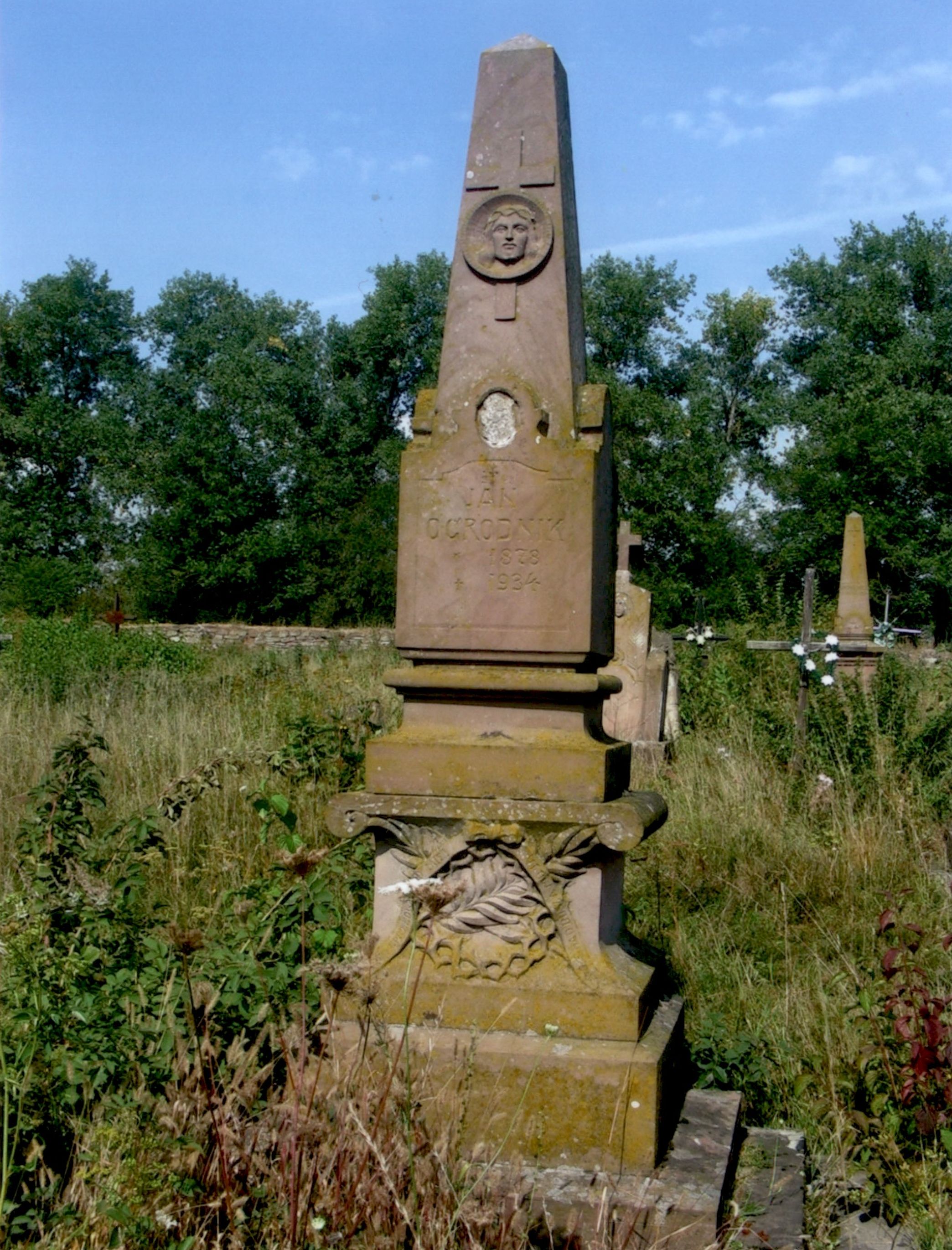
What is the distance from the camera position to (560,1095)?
3082 mm

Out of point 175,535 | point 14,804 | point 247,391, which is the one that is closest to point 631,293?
point 247,391

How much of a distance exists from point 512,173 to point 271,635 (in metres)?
18.4

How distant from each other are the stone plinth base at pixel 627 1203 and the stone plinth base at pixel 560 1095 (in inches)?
2.0

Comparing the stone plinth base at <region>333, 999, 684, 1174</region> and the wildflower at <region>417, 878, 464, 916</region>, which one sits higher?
the wildflower at <region>417, 878, 464, 916</region>

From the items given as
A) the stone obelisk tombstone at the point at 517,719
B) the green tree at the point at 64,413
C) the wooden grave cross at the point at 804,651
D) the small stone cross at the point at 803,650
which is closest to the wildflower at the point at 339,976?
the stone obelisk tombstone at the point at 517,719

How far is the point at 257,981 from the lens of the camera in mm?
3211

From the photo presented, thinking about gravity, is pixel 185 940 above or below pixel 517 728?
below

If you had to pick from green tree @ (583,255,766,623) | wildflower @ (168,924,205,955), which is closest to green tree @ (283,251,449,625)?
green tree @ (583,255,766,623)

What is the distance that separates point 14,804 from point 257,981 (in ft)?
14.5

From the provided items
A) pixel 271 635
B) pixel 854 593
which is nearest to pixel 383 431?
pixel 271 635

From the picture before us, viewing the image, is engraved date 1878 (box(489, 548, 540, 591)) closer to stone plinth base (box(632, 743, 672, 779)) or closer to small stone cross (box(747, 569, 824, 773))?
small stone cross (box(747, 569, 824, 773))

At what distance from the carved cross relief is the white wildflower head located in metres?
1.55

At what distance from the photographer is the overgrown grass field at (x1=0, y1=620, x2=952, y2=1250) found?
2.45m

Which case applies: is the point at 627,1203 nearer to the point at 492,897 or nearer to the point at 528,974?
the point at 528,974
